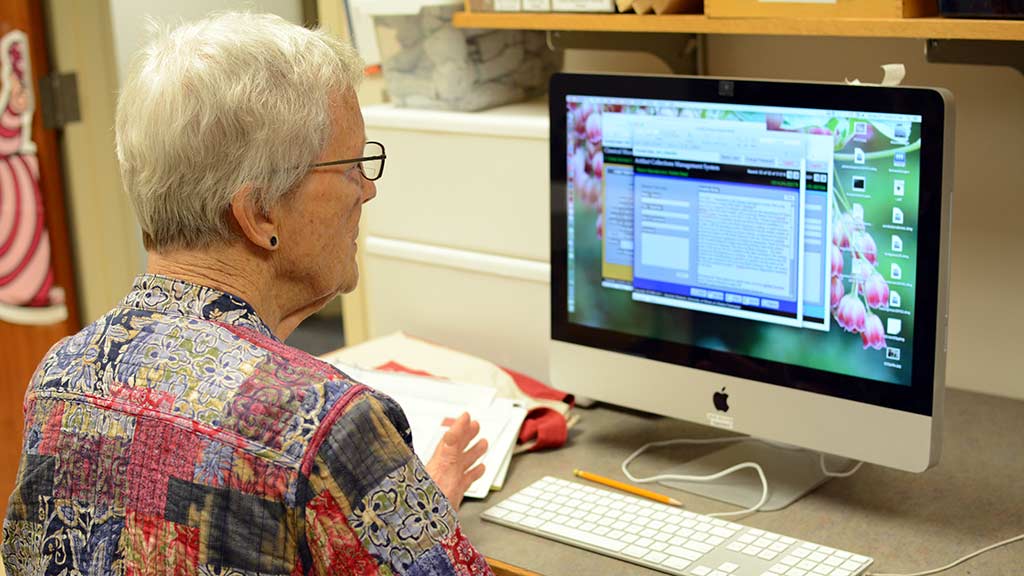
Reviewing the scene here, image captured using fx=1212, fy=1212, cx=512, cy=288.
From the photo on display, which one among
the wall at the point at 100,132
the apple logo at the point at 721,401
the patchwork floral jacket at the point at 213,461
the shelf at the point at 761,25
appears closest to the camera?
the patchwork floral jacket at the point at 213,461

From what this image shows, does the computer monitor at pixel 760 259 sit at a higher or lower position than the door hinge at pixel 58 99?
lower

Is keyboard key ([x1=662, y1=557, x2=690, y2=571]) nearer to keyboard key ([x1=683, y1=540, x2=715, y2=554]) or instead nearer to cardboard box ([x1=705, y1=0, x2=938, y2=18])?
keyboard key ([x1=683, y1=540, x2=715, y2=554])

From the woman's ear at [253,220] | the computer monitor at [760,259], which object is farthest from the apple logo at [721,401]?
the woman's ear at [253,220]

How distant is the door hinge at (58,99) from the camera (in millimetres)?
2695

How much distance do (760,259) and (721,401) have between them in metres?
0.19

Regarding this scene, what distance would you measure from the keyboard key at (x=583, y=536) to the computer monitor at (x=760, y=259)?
7.9 inches

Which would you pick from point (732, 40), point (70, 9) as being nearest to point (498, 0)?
point (732, 40)

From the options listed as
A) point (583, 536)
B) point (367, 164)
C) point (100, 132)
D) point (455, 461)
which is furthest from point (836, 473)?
point (100, 132)

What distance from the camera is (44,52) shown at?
106 inches

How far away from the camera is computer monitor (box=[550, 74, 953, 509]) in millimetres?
1307

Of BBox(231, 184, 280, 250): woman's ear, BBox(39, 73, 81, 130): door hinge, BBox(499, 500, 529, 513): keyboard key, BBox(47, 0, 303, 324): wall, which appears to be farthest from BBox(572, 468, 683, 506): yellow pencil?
BBox(39, 73, 81, 130): door hinge

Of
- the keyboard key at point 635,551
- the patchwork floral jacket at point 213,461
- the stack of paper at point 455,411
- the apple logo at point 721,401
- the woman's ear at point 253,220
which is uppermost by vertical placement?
the woman's ear at point 253,220

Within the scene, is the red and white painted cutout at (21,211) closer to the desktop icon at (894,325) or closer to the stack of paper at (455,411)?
the stack of paper at (455,411)

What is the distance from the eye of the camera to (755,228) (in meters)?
1.43
